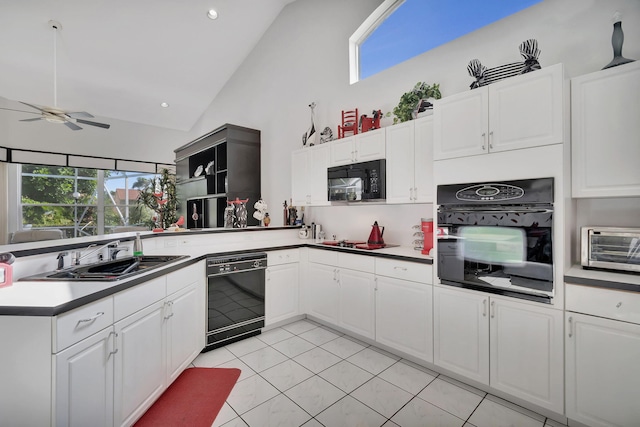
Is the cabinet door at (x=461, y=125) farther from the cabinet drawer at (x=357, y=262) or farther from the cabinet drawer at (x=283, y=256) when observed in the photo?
the cabinet drawer at (x=283, y=256)

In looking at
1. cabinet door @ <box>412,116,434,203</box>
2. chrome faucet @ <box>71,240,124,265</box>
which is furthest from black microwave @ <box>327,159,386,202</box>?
chrome faucet @ <box>71,240,124,265</box>

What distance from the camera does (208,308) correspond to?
2.69 meters

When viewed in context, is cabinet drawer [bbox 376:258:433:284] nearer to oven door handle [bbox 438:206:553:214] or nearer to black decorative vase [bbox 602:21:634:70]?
oven door handle [bbox 438:206:553:214]

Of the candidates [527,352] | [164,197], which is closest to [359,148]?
[527,352]

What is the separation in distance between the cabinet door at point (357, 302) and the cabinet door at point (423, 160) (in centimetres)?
90

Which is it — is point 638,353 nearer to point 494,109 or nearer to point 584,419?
point 584,419

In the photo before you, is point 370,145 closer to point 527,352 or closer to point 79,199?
point 527,352

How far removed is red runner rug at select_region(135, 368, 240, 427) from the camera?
1829 millimetres

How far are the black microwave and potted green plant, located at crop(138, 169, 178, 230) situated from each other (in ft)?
15.1

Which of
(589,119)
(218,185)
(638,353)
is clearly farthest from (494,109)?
(218,185)

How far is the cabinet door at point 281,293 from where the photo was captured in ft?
10.3

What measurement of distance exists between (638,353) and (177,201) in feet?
23.6

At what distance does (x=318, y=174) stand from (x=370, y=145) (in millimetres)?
822

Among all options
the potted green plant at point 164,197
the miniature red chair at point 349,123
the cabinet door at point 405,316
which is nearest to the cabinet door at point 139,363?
the cabinet door at point 405,316
